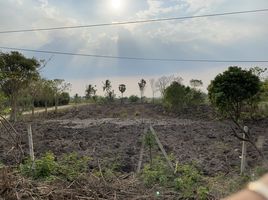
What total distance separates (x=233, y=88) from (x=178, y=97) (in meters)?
5.96

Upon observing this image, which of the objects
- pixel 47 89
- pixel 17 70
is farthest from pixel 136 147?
pixel 47 89

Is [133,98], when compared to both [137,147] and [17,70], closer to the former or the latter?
[17,70]

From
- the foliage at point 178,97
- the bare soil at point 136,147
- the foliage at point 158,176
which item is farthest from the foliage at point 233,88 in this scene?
the foliage at point 158,176

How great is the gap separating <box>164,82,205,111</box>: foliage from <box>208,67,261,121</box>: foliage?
202 inches

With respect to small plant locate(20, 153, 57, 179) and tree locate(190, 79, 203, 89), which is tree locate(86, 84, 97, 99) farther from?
small plant locate(20, 153, 57, 179)

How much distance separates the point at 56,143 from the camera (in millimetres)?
8391

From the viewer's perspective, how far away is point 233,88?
14000 millimetres

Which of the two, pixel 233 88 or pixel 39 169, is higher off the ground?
pixel 233 88

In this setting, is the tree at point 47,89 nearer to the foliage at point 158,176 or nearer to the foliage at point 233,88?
the foliage at point 233,88

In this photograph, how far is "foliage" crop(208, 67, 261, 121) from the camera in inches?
552

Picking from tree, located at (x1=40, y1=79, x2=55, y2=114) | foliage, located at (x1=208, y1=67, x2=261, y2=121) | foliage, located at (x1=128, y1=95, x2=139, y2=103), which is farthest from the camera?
foliage, located at (x1=128, y1=95, x2=139, y2=103)

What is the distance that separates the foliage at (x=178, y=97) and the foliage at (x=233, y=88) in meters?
5.14

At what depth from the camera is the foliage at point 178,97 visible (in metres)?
19.9

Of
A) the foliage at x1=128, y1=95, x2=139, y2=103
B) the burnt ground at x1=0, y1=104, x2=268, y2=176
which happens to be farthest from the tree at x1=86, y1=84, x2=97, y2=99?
the burnt ground at x1=0, y1=104, x2=268, y2=176
